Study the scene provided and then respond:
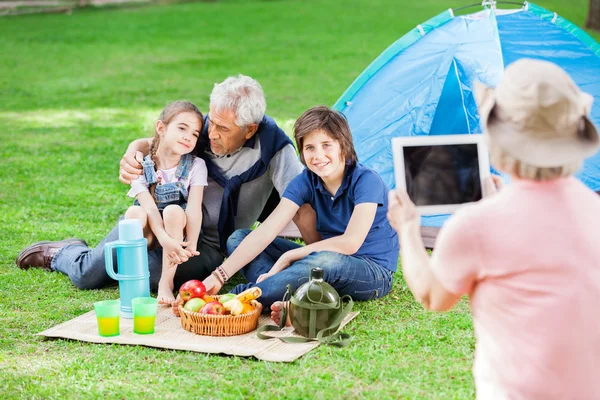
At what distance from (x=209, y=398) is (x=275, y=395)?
217 mm

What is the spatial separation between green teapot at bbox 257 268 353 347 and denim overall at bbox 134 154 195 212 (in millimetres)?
903

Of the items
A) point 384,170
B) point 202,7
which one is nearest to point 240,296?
point 384,170

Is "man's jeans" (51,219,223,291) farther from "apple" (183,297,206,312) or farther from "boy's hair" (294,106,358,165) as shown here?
"boy's hair" (294,106,358,165)

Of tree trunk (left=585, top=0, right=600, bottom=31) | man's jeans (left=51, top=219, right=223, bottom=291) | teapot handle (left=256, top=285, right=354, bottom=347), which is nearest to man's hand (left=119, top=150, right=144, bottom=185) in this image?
man's jeans (left=51, top=219, right=223, bottom=291)

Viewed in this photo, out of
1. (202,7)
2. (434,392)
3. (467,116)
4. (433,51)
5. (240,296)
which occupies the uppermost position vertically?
(202,7)

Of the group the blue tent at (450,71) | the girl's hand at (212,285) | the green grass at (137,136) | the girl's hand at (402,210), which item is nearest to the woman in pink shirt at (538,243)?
the girl's hand at (402,210)

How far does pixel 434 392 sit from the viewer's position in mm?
2834

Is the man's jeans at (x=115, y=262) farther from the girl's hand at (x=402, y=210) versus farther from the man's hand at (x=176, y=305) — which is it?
the girl's hand at (x=402, y=210)

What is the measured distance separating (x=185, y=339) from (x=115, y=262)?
2.79 feet

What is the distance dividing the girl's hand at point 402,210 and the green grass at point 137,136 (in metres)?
0.94

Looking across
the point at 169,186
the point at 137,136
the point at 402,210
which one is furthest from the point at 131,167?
the point at 137,136

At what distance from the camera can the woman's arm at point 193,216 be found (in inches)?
152

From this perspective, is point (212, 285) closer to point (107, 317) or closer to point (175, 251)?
point (175, 251)

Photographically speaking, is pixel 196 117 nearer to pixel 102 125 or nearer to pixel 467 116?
pixel 467 116
